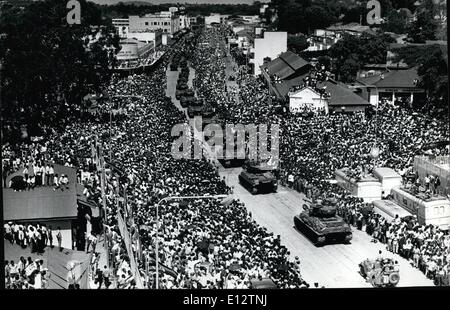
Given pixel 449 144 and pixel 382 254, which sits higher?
pixel 449 144

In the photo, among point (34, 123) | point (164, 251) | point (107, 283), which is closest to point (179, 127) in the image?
point (34, 123)

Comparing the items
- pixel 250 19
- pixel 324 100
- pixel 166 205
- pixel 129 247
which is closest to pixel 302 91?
pixel 324 100

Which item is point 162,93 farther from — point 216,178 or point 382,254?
point 382,254

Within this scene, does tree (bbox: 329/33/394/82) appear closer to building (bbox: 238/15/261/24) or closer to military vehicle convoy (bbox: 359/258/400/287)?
building (bbox: 238/15/261/24)

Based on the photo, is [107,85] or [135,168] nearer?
[135,168]

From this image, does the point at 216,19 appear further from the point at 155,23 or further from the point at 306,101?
the point at 306,101

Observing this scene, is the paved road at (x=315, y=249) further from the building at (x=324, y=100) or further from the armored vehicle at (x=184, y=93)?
the armored vehicle at (x=184, y=93)
